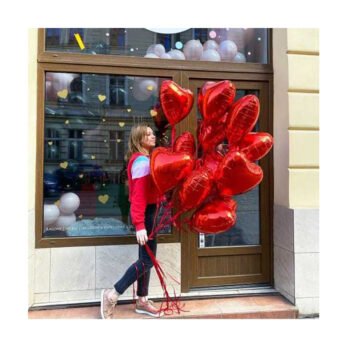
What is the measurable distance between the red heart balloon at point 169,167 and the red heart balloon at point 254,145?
42 centimetres

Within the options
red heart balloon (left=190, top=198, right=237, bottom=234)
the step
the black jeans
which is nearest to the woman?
the black jeans

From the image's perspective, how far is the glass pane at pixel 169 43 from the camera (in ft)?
10.1

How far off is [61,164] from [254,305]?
2.36 meters

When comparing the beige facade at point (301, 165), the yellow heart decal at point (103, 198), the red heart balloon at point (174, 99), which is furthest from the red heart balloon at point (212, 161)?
the yellow heart decal at point (103, 198)

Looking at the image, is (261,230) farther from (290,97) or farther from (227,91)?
(227,91)

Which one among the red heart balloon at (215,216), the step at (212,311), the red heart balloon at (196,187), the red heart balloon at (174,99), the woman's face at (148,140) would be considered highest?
the red heart balloon at (174,99)

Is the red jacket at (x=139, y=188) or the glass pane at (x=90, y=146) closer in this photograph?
the red jacket at (x=139, y=188)

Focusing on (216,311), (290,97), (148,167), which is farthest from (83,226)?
(290,97)

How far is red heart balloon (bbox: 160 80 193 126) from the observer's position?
232 cm

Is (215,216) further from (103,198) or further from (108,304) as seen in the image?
(103,198)

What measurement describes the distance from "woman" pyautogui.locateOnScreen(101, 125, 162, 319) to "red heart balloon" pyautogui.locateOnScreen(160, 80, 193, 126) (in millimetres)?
378

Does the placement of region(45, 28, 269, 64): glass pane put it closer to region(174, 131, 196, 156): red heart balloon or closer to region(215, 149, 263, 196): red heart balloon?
region(174, 131, 196, 156): red heart balloon

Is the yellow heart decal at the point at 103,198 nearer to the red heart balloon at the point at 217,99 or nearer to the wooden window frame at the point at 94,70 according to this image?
the wooden window frame at the point at 94,70

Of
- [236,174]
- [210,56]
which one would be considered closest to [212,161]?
[236,174]
